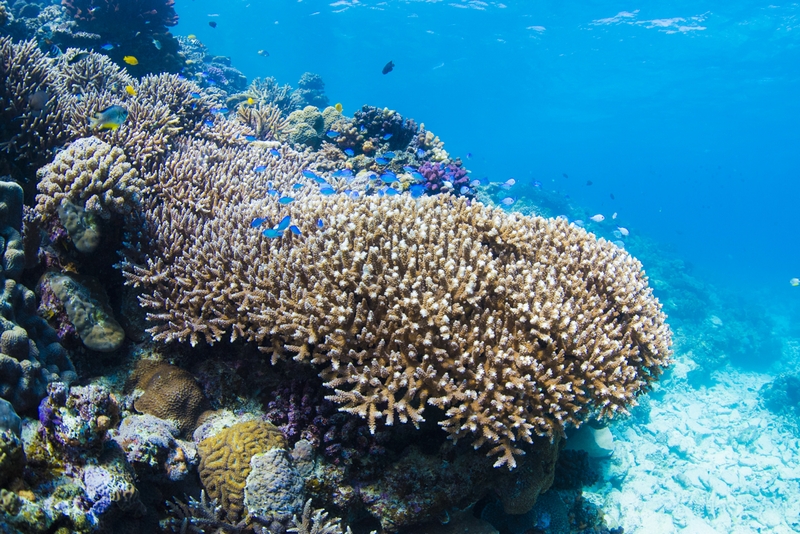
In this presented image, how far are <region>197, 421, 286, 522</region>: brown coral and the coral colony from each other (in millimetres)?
16

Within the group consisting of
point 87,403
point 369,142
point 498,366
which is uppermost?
point 369,142

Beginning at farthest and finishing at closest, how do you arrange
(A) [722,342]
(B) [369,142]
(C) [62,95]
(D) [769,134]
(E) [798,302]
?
(D) [769,134] → (E) [798,302] → (A) [722,342] → (B) [369,142] → (C) [62,95]

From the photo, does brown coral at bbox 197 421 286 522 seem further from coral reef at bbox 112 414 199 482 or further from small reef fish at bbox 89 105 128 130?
small reef fish at bbox 89 105 128 130

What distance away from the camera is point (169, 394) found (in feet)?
11.7

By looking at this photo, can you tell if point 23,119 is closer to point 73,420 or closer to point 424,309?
point 73,420

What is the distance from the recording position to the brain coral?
131 inches

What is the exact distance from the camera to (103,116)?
495 centimetres

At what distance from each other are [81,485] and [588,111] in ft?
330

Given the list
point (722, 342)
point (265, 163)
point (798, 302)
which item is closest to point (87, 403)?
point (265, 163)

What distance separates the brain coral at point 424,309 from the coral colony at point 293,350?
0.02 m

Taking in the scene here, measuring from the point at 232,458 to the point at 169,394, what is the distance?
843 millimetres

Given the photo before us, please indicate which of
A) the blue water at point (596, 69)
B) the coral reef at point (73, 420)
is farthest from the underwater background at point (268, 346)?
the blue water at point (596, 69)

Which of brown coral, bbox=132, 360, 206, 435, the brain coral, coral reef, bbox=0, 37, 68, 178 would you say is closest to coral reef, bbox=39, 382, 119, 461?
brown coral, bbox=132, 360, 206, 435

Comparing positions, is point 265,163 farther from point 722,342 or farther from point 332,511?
point 722,342
